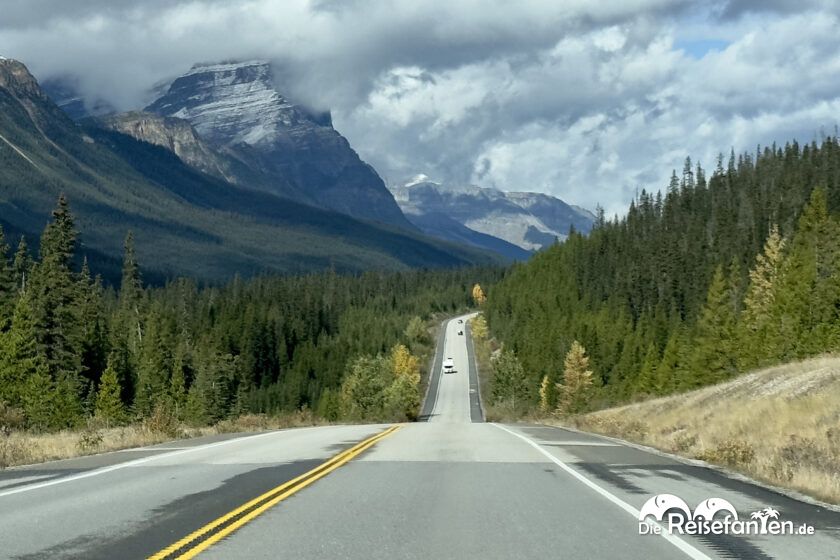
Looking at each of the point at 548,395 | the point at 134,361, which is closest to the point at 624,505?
the point at 134,361

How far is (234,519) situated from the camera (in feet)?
34.5

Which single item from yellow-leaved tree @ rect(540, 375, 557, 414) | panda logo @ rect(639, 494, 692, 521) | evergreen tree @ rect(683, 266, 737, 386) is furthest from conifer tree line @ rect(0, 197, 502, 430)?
evergreen tree @ rect(683, 266, 737, 386)

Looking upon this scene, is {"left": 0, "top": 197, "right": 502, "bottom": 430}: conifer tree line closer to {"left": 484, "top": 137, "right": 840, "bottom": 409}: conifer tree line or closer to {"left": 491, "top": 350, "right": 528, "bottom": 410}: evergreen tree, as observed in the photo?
{"left": 491, "top": 350, "right": 528, "bottom": 410}: evergreen tree

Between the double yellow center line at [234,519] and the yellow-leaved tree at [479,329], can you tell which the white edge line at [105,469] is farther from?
the yellow-leaved tree at [479,329]

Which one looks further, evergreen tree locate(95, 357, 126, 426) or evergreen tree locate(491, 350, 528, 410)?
evergreen tree locate(491, 350, 528, 410)

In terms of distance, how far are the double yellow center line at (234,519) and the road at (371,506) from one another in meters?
0.03

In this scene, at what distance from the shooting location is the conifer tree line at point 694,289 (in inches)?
2697

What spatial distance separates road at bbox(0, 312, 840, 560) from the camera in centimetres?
902

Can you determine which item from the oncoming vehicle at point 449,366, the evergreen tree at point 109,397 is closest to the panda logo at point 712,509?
the evergreen tree at point 109,397

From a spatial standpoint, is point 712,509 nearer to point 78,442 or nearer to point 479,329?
point 78,442

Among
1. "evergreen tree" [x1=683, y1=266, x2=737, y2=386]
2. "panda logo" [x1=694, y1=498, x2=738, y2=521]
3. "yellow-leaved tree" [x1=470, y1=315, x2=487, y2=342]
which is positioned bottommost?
"panda logo" [x1=694, y1=498, x2=738, y2=521]

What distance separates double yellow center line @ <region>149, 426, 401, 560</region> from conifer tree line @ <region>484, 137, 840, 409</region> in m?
41.6

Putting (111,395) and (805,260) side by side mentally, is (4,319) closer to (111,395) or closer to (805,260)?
(111,395)

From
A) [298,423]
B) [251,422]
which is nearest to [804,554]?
[251,422]
